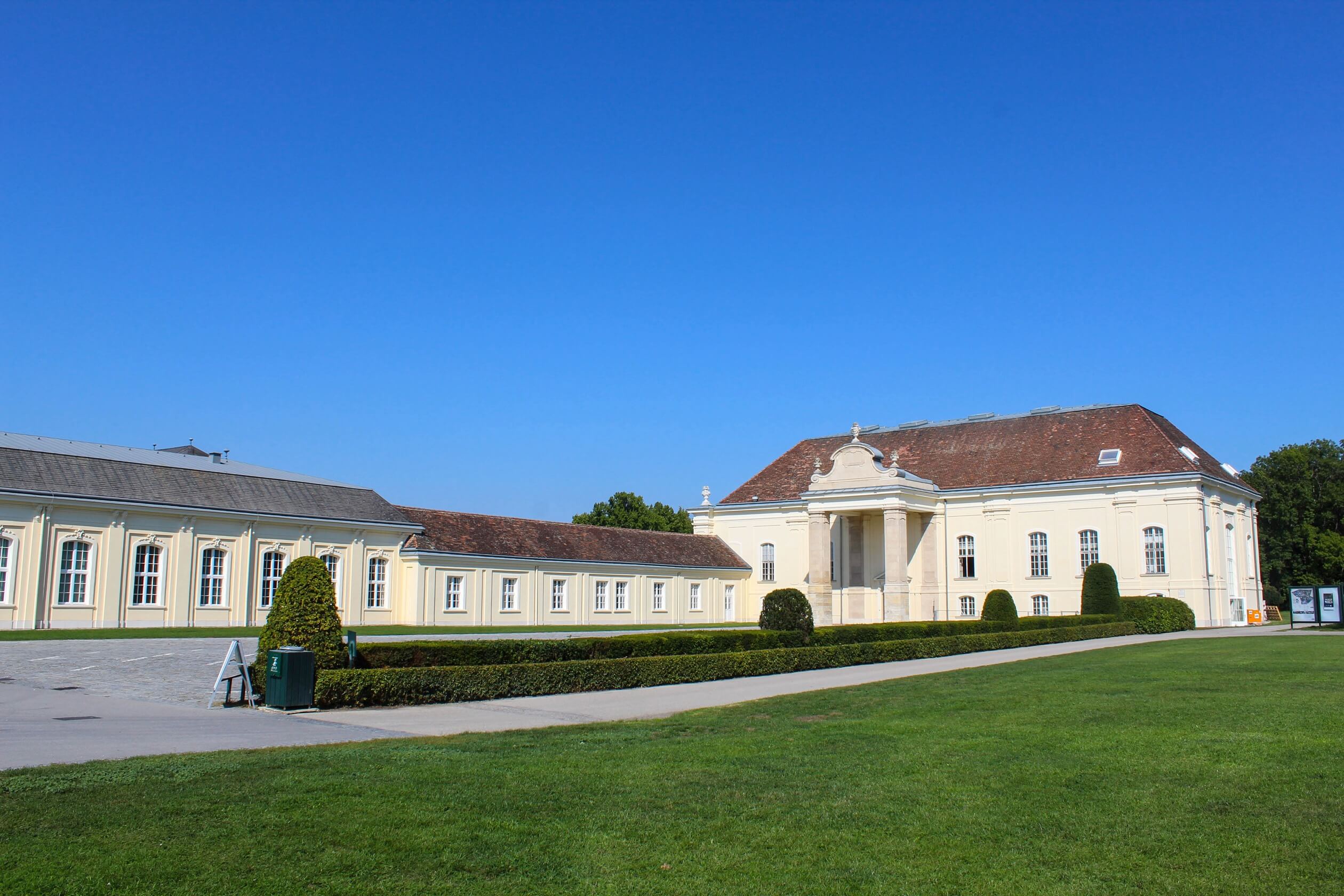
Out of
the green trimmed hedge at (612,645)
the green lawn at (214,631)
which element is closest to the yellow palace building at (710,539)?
the green lawn at (214,631)

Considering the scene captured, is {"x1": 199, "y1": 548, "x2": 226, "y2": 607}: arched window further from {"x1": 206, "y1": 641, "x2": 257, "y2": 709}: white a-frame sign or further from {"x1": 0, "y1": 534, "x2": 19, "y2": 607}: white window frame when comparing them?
{"x1": 206, "y1": 641, "x2": 257, "y2": 709}: white a-frame sign

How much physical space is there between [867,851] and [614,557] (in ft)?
143

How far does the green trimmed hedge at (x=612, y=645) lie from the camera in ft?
60.8

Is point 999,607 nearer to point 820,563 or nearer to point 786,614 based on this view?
point 820,563

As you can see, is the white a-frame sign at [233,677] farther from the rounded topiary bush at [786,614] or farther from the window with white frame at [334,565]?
the window with white frame at [334,565]

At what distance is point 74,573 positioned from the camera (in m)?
34.9

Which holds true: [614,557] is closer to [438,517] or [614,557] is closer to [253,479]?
[438,517]

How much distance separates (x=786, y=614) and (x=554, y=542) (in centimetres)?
2310

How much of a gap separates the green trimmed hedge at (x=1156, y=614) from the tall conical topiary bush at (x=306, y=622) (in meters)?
32.3

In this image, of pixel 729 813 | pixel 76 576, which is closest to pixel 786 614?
pixel 729 813

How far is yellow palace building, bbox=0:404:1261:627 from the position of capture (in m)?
35.7

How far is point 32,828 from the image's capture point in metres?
7.44

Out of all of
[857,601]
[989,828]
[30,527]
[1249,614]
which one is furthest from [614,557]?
[989,828]

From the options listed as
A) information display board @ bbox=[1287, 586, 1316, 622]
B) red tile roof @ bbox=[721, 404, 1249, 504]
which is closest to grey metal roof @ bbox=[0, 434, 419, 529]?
red tile roof @ bbox=[721, 404, 1249, 504]
